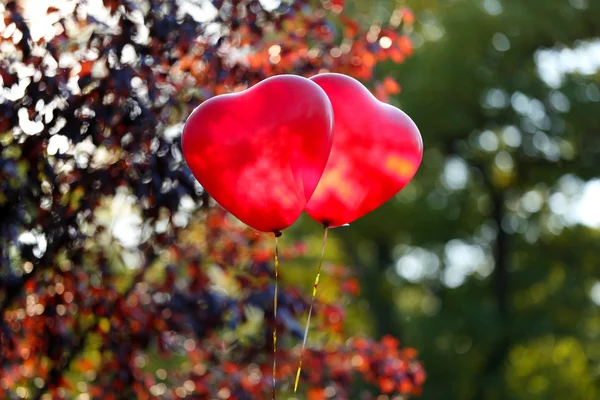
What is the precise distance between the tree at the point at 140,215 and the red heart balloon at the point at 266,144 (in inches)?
22.9

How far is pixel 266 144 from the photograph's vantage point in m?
2.61

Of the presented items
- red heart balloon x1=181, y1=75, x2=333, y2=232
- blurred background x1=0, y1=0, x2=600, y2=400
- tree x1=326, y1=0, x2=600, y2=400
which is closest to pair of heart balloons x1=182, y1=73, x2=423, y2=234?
red heart balloon x1=181, y1=75, x2=333, y2=232

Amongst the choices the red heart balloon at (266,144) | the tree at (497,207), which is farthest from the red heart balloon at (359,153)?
the tree at (497,207)

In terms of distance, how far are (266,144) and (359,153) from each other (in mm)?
432

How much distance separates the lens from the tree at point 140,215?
→ 3162 millimetres

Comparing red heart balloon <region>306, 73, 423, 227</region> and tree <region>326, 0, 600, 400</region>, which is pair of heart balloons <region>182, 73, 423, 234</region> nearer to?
red heart balloon <region>306, 73, 423, 227</region>

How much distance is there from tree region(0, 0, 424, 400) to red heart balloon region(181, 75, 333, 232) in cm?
58

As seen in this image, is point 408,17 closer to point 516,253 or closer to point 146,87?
point 146,87

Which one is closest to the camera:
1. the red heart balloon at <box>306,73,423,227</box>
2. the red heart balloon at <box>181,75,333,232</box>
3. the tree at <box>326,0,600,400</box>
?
the red heart balloon at <box>181,75,333,232</box>

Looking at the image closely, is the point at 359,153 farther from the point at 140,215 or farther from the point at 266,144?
the point at 140,215

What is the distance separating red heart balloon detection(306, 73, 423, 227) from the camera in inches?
114

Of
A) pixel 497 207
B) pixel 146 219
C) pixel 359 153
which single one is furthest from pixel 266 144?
pixel 497 207

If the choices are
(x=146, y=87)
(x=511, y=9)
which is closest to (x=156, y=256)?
(x=146, y=87)

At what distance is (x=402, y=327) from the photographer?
A: 14.5 m
